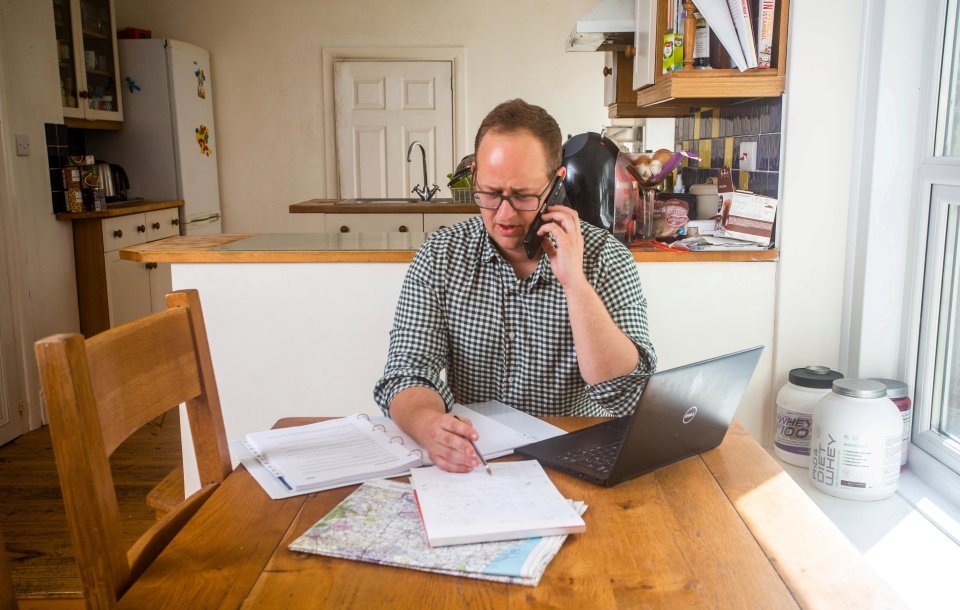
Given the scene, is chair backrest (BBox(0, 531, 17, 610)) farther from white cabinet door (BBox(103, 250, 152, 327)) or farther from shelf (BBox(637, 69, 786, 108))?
white cabinet door (BBox(103, 250, 152, 327))

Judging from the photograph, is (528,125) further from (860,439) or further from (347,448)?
(860,439)

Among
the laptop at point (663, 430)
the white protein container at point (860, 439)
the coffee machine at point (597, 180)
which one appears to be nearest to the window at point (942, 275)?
the white protein container at point (860, 439)

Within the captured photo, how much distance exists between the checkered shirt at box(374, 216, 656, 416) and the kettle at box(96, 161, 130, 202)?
351 cm

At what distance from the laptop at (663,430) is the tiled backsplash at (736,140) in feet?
3.42

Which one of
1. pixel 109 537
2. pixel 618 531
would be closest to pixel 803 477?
pixel 618 531

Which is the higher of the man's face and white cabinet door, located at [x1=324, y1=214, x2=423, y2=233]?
the man's face

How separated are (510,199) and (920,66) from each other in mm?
961

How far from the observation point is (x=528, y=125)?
4.70ft

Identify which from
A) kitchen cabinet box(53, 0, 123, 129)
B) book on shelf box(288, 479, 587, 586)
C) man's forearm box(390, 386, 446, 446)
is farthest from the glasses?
kitchen cabinet box(53, 0, 123, 129)

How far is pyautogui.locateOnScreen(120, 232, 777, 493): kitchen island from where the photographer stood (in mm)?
2104

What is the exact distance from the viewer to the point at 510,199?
4.75 feet

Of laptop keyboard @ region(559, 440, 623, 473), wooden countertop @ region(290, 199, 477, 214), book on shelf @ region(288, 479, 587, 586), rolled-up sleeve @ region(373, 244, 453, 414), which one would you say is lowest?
book on shelf @ region(288, 479, 587, 586)

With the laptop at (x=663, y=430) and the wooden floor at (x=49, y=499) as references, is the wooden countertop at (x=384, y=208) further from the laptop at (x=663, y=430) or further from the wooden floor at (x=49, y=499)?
the laptop at (x=663, y=430)

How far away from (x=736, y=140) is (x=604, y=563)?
1.86 metres
